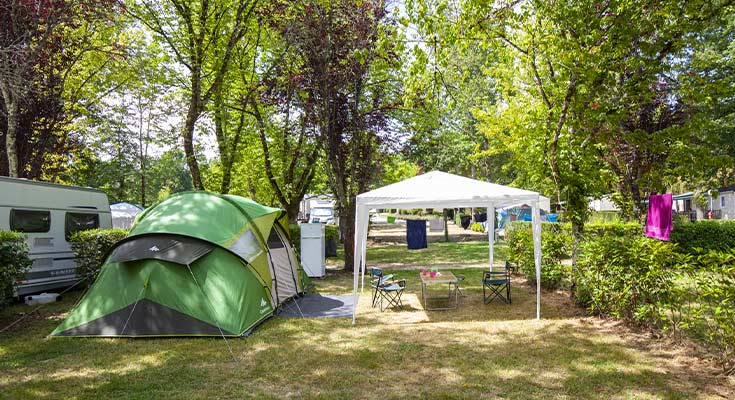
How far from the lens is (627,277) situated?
6.04 m

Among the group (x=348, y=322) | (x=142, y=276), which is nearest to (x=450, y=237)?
(x=348, y=322)

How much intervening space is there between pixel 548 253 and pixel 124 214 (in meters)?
18.2

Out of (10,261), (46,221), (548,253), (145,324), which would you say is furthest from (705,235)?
(46,221)

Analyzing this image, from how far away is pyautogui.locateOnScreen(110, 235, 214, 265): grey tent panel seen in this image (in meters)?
6.44

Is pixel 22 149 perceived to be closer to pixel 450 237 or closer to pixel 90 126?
pixel 90 126

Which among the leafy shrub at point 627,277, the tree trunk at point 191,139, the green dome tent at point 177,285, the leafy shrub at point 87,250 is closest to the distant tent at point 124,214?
the tree trunk at point 191,139

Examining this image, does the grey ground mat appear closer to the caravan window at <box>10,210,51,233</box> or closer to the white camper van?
the white camper van

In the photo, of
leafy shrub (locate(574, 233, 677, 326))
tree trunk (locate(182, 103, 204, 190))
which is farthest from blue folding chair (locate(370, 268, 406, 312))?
tree trunk (locate(182, 103, 204, 190))

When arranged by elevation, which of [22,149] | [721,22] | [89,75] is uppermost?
[89,75]

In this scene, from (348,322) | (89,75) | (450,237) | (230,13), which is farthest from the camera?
(450,237)

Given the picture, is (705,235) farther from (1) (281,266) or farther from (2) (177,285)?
(2) (177,285)

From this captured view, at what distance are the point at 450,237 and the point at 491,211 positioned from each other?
12376mm

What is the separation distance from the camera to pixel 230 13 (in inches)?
495

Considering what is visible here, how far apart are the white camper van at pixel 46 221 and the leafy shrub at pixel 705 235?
15032mm
